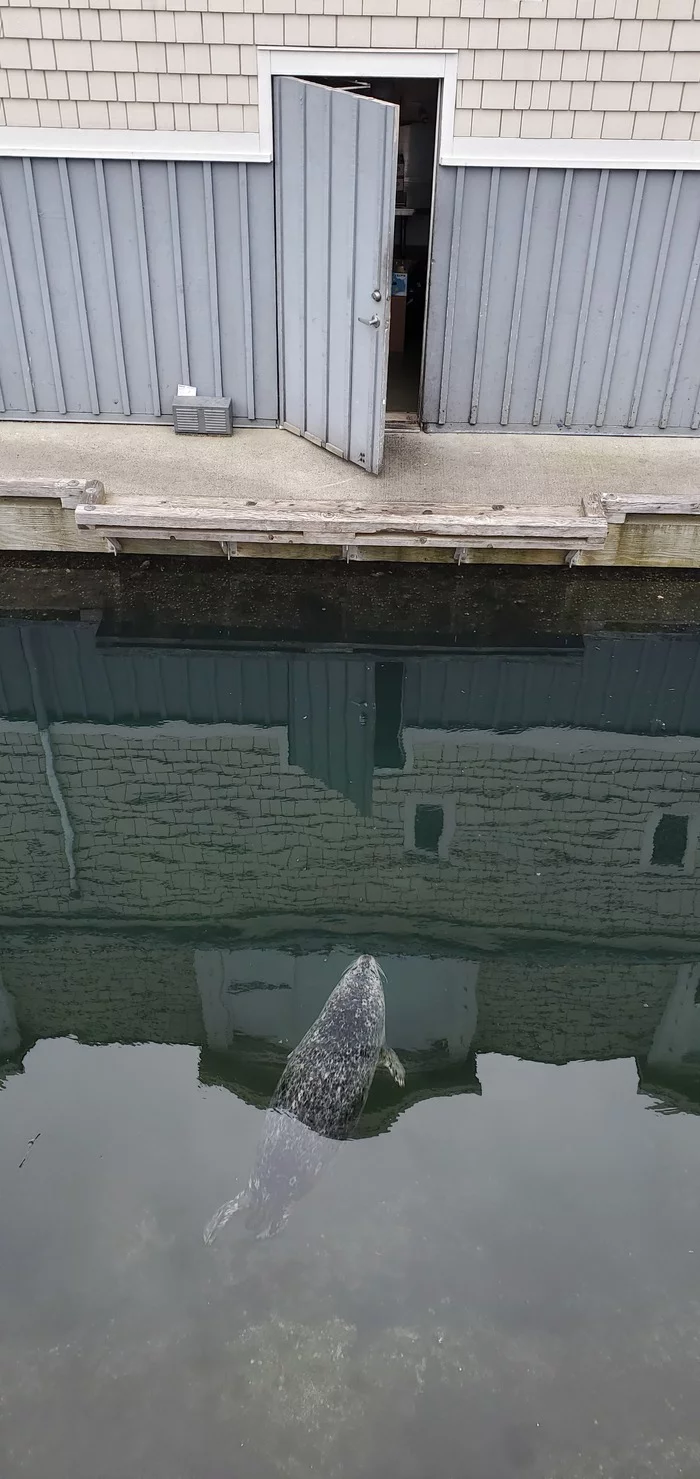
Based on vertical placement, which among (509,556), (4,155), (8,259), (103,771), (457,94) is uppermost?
(457,94)

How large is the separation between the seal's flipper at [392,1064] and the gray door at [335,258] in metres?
4.12

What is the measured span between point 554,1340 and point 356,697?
4.04 metres

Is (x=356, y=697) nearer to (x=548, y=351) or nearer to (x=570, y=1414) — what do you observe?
(x=548, y=351)

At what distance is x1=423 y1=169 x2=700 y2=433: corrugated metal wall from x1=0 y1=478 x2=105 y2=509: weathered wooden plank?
8.46 feet

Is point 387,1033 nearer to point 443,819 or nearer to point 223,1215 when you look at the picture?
point 223,1215

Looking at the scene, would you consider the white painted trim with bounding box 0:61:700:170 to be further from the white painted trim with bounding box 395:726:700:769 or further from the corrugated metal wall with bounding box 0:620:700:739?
the white painted trim with bounding box 395:726:700:769

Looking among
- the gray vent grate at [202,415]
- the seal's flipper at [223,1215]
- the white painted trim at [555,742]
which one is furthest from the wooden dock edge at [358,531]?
the seal's flipper at [223,1215]

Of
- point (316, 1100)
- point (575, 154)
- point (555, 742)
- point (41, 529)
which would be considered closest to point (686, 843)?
point (555, 742)

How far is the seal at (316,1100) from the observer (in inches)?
153

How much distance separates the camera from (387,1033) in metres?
4.64

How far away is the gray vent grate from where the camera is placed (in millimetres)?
7336

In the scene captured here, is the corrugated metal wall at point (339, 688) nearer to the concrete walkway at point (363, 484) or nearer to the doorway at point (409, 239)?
the concrete walkway at point (363, 484)

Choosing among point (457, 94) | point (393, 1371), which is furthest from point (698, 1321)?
point (457, 94)

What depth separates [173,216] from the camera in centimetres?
680
